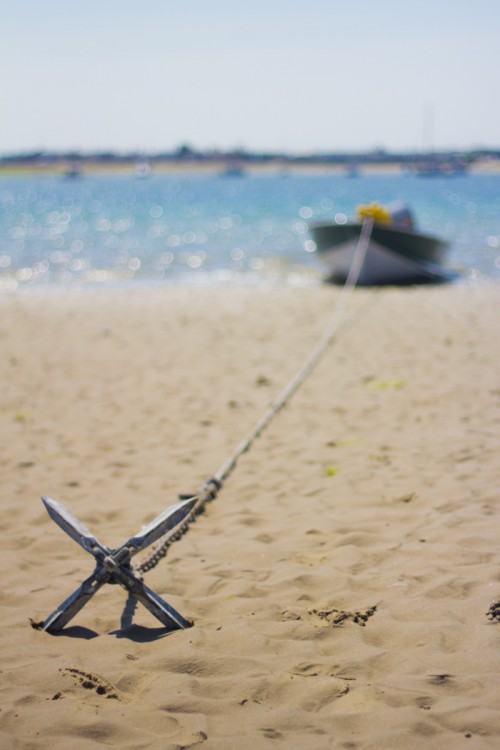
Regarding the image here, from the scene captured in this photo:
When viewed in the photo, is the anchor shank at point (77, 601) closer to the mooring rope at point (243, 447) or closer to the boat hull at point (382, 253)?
the mooring rope at point (243, 447)

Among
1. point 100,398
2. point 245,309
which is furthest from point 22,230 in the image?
point 100,398

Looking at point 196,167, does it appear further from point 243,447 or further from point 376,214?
point 243,447

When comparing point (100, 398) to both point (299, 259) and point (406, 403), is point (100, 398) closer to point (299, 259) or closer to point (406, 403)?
point (406, 403)

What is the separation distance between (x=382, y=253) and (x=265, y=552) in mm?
11847

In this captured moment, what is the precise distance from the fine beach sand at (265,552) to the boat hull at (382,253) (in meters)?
6.59

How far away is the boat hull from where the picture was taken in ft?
48.6

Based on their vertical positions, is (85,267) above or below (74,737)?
below

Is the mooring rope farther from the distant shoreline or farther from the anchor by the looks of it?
the distant shoreline

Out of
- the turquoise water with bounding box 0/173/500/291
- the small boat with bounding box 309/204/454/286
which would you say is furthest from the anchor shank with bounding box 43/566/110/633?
the turquoise water with bounding box 0/173/500/291

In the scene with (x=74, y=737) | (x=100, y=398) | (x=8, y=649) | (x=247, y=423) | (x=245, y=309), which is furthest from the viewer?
(x=245, y=309)

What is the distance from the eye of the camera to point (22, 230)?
3027 centimetres

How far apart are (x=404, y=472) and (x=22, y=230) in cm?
2808

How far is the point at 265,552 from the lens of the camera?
3.78 meters

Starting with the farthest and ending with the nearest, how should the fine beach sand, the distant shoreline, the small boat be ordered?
the distant shoreline → the small boat → the fine beach sand
